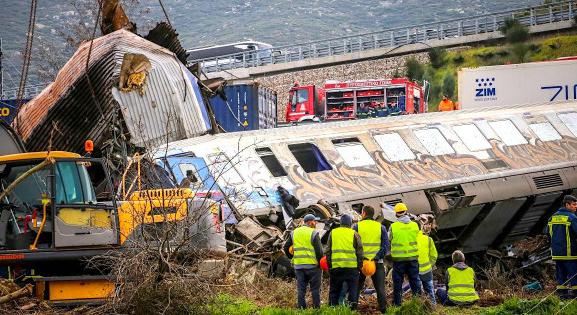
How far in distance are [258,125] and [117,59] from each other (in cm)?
1203

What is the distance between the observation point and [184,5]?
465 feet

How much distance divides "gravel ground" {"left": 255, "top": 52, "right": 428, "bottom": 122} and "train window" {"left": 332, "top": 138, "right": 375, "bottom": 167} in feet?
109

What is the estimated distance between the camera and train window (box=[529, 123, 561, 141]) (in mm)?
22766

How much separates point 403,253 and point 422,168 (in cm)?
625

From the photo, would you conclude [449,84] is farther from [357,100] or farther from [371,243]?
[371,243]

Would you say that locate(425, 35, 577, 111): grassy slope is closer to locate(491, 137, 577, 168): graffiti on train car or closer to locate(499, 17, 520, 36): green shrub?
locate(499, 17, 520, 36): green shrub

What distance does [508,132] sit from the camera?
74.2ft

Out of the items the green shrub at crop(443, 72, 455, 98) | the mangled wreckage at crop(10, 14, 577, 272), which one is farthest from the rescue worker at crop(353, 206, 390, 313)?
the green shrub at crop(443, 72, 455, 98)

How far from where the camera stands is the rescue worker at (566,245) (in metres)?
14.3

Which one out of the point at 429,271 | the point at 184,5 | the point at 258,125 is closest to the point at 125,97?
the point at 429,271

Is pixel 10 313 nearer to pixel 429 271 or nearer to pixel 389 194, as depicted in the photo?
pixel 429 271

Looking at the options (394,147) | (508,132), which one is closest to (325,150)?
(394,147)

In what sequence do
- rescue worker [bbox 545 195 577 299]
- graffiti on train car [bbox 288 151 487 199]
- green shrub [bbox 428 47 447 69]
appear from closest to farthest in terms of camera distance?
rescue worker [bbox 545 195 577 299] → graffiti on train car [bbox 288 151 487 199] → green shrub [bbox 428 47 447 69]

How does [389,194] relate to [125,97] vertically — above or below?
below
